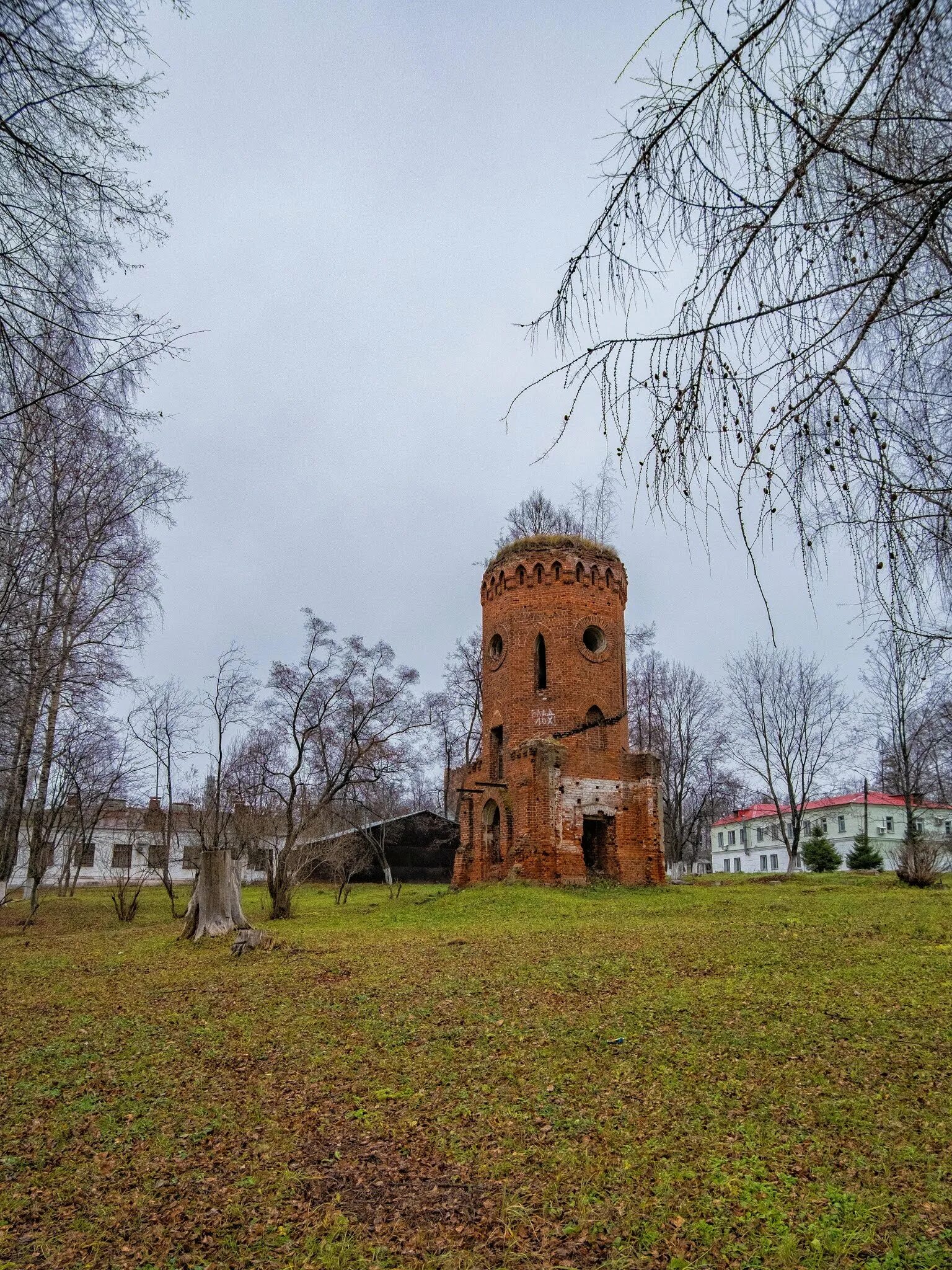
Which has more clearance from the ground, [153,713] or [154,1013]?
[153,713]

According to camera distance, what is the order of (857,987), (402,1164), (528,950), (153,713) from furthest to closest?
(153,713), (528,950), (857,987), (402,1164)

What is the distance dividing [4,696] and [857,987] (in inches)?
459

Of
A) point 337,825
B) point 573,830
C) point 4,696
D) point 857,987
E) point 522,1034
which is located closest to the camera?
point 522,1034

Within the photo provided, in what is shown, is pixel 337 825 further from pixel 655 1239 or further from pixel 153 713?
pixel 655 1239

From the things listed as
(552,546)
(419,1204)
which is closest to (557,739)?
(552,546)

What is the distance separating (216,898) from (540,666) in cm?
1191

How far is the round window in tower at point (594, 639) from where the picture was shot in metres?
23.3

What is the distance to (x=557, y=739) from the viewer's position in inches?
872

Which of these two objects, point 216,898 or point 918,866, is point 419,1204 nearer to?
point 216,898

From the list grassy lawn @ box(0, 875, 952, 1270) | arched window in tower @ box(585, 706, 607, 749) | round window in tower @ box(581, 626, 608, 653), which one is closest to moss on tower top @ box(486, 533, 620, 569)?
round window in tower @ box(581, 626, 608, 653)

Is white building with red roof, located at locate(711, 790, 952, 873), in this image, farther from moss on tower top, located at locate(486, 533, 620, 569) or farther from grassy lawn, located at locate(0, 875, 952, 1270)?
grassy lawn, located at locate(0, 875, 952, 1270)

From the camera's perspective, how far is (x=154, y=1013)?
751 cm

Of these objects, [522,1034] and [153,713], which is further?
[153,713]

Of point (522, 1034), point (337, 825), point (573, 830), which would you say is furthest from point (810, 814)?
point (522, 1034)
